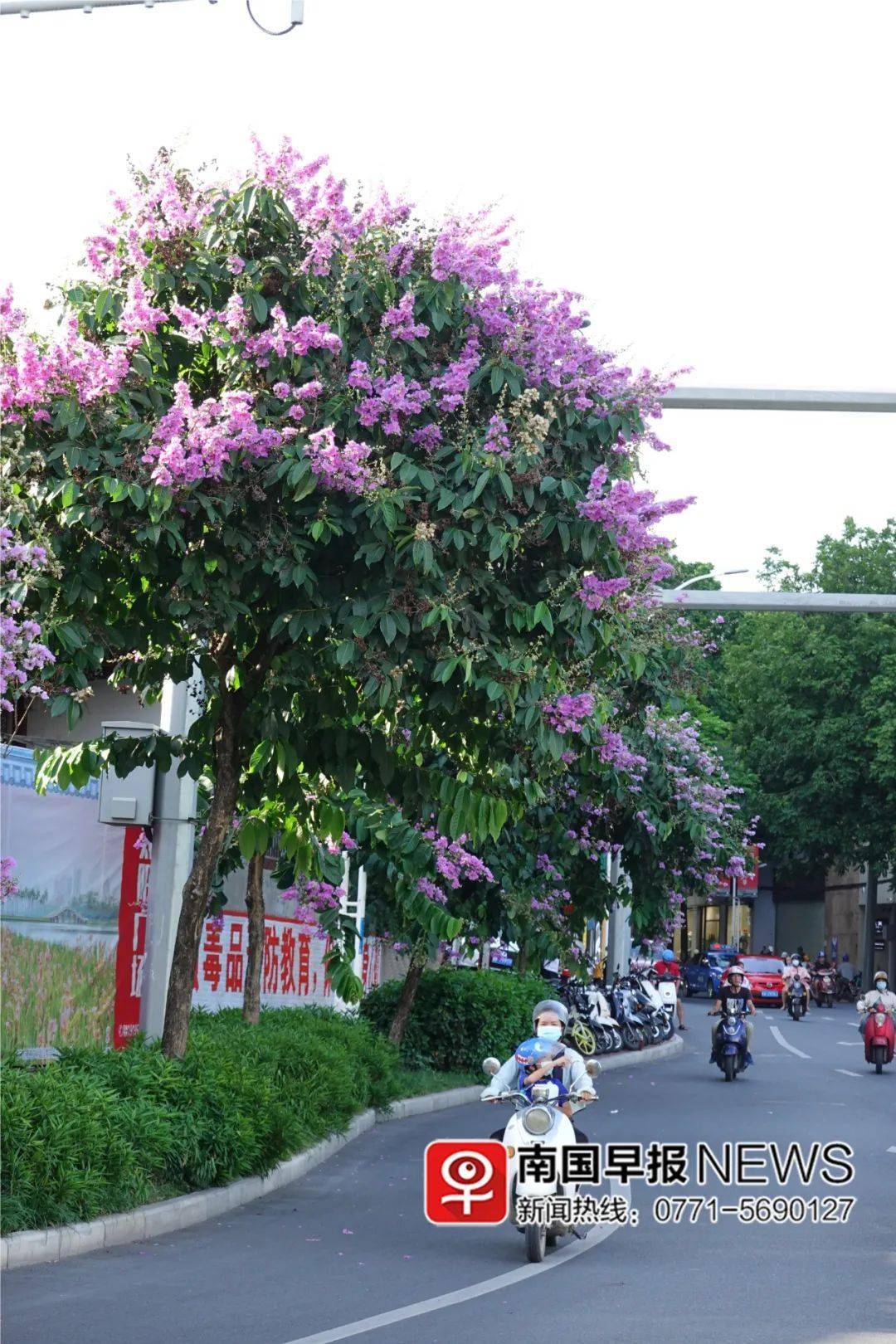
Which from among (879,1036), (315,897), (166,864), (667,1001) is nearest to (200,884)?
(166,864)

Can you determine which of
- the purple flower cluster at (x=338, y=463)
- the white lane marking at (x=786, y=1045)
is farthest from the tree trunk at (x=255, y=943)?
the white lane marking at (x=786, y=1045)

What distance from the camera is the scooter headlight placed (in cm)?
1034

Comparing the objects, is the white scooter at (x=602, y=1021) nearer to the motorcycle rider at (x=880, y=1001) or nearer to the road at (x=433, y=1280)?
the motorcycle rider at (x=880, y=1001)

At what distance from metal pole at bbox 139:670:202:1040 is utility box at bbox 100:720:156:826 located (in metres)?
0.15

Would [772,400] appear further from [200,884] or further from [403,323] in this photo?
[200,884]

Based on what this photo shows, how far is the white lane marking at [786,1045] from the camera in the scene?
3246 centimetres

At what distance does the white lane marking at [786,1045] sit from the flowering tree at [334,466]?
2214 centimetres

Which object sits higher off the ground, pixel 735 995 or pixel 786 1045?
pixel 735 995

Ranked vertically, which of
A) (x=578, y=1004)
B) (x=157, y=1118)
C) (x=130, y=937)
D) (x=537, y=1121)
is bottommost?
(x=157, y=1118)

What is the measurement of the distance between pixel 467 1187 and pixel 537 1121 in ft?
4.34

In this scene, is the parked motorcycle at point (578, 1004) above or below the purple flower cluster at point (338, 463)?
below

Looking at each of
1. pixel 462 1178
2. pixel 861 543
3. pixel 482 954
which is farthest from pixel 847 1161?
pixel 861 543

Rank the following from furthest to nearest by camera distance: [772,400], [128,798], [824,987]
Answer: [824,987]
[128,798]
[772,400]

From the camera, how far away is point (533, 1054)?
10977 millimetres
